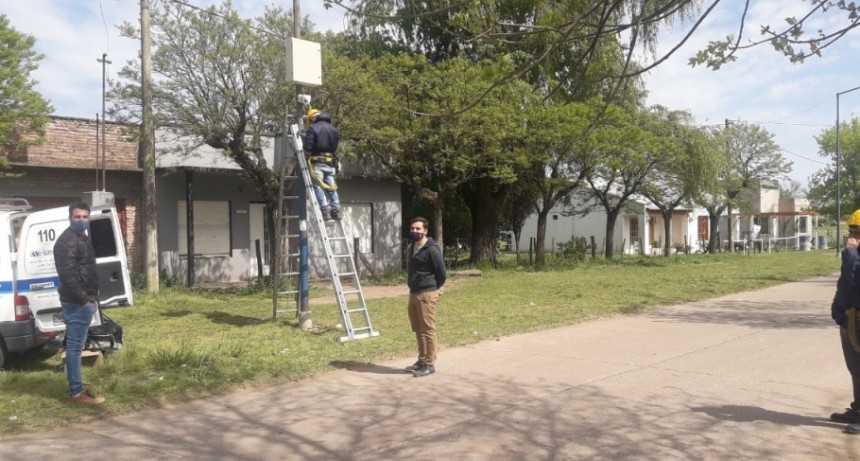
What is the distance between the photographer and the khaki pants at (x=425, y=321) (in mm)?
7848

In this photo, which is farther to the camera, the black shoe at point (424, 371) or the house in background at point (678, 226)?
the house in background at point (678, 226)

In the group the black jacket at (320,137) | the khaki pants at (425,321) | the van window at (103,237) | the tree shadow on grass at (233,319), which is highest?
the black jacket at (320,137)

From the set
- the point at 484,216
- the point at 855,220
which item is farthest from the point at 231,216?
the point at 855,220

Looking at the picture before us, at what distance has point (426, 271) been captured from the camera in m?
7.95

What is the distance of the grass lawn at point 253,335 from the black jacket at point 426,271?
1.36 m

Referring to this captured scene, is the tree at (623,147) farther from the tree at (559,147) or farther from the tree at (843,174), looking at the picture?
the tree at (843,174)

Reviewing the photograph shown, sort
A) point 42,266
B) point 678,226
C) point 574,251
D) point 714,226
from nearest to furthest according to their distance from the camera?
point 42,266
point 574,251
point 714,226
point 678,226

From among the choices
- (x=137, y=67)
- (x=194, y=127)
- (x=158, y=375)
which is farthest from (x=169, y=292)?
(x=158, y=375)

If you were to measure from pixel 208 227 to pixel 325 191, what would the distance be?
32.9 feet

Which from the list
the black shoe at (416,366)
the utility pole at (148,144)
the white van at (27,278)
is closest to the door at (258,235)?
the utility pole at (148,144)

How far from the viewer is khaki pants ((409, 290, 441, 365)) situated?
7848 millimetres

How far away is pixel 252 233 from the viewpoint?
20.8 meters

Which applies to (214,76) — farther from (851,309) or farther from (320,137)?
(851,309)

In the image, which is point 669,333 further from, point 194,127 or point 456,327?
point 194,127
